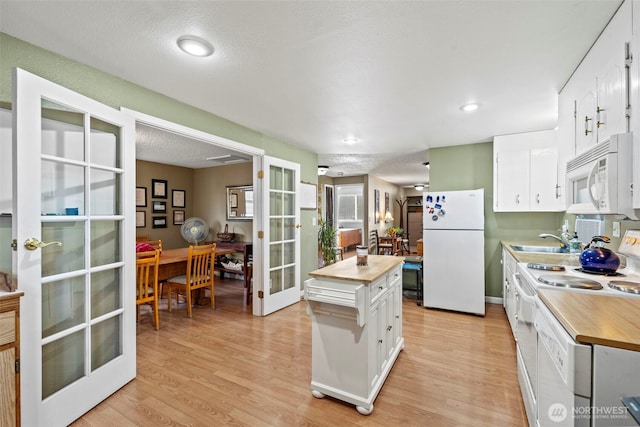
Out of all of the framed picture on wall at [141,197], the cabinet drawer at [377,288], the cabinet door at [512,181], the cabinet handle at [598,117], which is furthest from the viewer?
the framed picture on wall at [141,197]

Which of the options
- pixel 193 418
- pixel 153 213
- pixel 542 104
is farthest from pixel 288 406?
pixel 153 213

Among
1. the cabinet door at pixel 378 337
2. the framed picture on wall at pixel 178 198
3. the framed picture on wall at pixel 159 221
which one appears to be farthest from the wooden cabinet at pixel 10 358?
the framed picture on wall at pixel 178 198

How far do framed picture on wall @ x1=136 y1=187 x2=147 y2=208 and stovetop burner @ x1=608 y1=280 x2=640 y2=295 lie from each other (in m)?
6.25

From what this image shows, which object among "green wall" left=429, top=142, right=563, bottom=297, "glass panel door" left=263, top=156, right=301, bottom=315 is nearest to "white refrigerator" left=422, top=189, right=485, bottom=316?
"green wall" left=429, top=142, right=563, bottom=297

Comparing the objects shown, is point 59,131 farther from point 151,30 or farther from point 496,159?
point 496,159

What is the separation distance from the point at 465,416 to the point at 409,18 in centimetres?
237

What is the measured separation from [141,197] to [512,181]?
602 centimetres

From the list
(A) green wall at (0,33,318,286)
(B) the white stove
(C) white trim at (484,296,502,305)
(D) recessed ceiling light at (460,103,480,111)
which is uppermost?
(D) recessed ceiling light at (460,103,480,111)

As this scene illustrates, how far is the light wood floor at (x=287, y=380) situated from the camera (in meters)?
1.82

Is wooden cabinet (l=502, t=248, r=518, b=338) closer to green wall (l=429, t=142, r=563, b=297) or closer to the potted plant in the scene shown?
green wall (l=429, t=142, r=563, b=297)

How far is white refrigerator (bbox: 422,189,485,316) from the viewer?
3.59 m

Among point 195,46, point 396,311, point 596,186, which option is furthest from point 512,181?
point 195,46

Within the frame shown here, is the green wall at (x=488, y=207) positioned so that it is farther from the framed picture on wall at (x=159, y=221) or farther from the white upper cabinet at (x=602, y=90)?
the framed picture on wall at (x=159, y=221)

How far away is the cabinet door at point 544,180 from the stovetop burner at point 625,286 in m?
2.07
